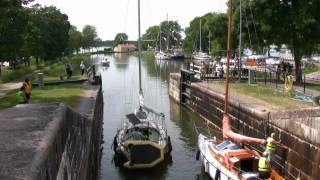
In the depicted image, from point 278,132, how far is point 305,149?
8.90 feet

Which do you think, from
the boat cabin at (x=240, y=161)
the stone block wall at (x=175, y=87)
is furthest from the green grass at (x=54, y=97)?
the stone block wall at (x=175, y=87)

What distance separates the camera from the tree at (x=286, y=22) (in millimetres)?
34844

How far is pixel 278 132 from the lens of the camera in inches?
761

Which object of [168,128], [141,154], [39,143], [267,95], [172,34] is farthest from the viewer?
[172,34]

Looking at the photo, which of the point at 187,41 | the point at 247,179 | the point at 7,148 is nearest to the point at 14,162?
the point at 7,148

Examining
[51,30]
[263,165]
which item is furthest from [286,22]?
[51,30]

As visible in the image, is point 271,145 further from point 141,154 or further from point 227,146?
point 141,154

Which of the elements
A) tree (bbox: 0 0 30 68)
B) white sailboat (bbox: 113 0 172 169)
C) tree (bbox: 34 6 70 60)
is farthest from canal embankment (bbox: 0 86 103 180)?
tree (bbox: 34 6 70 60)

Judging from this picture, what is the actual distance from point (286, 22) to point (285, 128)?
19.4 meters

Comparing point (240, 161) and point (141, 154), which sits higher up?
point (240, 161)

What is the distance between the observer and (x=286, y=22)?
36.0 meters

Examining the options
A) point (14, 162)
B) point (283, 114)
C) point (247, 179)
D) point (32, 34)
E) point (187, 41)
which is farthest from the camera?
point (187, 41)

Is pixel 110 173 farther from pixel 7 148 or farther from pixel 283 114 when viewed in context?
pixel 7 148

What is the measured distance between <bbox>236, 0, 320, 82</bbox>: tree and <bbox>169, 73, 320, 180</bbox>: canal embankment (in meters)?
7.67
